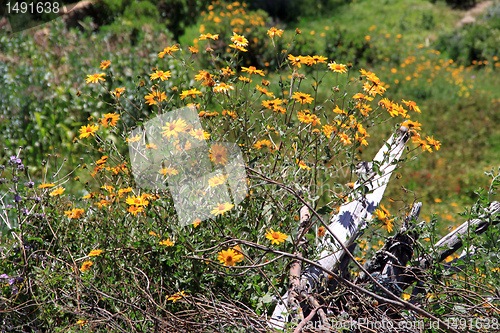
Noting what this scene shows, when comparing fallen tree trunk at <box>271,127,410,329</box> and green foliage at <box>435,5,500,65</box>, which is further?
green foliage at <box>435,5,500,65</box>

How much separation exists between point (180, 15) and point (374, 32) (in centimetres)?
472

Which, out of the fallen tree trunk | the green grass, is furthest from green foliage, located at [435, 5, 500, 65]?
the fallen tree trunk

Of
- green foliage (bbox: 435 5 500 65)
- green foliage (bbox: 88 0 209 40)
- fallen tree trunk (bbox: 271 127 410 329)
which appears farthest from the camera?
green foliage (bbox: 88 0 209 40)

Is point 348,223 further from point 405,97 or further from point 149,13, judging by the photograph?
point 149,13

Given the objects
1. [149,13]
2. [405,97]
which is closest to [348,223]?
[405,97]

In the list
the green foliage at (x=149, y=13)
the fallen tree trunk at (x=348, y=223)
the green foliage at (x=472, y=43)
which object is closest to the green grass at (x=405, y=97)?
the green foliage at (x=472, y=43)

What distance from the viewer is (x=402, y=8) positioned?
11445 millimetres

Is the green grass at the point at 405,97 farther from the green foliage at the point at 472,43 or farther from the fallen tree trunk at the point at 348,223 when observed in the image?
the fallen tree trunk at the point at 348,223

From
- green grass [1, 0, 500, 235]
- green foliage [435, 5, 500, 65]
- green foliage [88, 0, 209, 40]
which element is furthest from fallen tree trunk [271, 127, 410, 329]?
green foliage [435, 5, 500, 65]

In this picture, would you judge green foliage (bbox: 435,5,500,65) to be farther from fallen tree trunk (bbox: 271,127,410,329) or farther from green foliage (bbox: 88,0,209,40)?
fallen tree trunk (bbox: 271,127,410,329)

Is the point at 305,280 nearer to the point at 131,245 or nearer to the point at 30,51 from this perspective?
the point at 131,245

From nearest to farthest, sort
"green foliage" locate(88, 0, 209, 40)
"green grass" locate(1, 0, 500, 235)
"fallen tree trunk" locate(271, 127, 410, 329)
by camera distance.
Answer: "fallen tree trunk" locate(271, 127, 410, 329), "green grass" locate(1, 0, 500, 235), "green foliage" locate(88, 0, 209, 40)

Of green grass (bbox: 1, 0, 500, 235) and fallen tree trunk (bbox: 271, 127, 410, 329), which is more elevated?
fallen tree trunk (bbox: 271, 127, 410, 329)

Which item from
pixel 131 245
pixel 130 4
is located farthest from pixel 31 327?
pixel 130 4
